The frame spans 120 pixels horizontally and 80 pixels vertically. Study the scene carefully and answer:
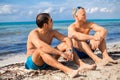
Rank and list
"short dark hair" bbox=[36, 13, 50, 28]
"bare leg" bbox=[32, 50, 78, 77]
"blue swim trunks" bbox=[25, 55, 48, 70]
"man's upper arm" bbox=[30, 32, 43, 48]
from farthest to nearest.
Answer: "blue swim trunks" bbox=[25, 55, 48, 70] → "short dark hair" bbox=[36, 13, 50, 28] → "man's upper arm" bbox=[30, 32, 43, 48] → "bare leg" bbox=[32, 50, 78, 77]

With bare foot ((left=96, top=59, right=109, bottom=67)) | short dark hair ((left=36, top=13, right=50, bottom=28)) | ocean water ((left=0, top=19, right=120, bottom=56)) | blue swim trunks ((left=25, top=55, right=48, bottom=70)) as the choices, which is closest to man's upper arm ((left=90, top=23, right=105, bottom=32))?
bare foot ((left=96, top=59, right=109, bottom=67))

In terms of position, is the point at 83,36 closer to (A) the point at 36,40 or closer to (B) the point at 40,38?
(B) the point at 40,38

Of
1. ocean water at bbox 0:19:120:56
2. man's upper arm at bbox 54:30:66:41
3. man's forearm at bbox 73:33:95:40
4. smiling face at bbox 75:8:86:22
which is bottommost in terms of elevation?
ocean water at bbox 0:19:120:56

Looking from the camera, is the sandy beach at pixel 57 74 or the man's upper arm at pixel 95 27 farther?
the man's upper arm at pixel 95 27

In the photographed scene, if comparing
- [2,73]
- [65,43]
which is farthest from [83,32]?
[2,73]

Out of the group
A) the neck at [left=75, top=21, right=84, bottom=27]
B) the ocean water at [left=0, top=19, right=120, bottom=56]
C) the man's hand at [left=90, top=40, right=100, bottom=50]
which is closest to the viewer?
the man's hand at [left=90, top=40, right=100, bottom=50]

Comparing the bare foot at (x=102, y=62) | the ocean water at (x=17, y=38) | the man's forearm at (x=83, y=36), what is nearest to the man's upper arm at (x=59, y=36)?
the man's forearm at (x=83, y=36)

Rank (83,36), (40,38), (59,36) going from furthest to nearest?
1. (83,36)
2. (59,36)
3. (40,38)

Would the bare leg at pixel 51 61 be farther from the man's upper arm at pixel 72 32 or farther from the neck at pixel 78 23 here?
the neck at pixel 78 23

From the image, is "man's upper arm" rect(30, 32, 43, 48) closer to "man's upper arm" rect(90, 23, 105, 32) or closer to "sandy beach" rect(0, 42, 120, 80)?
"sandy beach" rect(0, 42, 120, 80)

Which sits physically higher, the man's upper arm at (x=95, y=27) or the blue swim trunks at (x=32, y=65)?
the man's upper arm at (x=95, y=27)

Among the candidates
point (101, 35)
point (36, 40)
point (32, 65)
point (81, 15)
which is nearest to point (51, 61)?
point (36, 40)

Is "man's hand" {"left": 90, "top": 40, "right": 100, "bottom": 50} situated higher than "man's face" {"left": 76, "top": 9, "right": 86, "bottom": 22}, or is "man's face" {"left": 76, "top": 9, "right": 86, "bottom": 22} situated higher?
"man's face" {"left": 76, "top": 9, "right": 86, "bottom": 22}

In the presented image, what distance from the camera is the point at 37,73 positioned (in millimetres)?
5621
